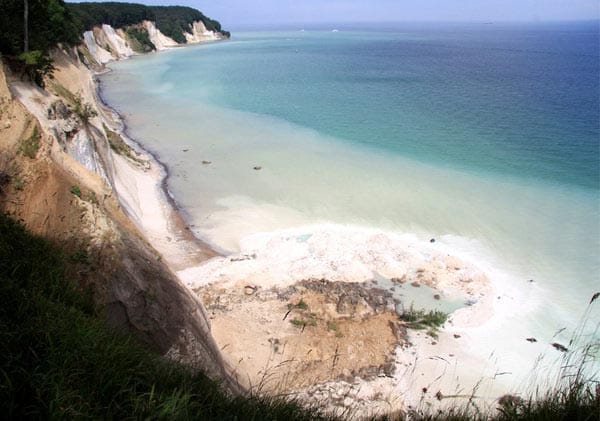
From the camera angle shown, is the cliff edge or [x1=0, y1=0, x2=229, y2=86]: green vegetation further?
[x1=0, y1=0, x2=229, y2=86]: green vegetation

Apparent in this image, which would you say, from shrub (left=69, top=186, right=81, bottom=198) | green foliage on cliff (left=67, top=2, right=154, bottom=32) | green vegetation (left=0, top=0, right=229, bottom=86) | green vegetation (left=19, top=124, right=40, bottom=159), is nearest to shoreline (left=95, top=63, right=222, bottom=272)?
green vegetation (left=0, top=0, right=229, bottom=86)

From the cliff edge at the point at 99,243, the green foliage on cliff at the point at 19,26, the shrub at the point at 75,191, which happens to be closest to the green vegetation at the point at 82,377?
the cliff edge at the point at 99,243

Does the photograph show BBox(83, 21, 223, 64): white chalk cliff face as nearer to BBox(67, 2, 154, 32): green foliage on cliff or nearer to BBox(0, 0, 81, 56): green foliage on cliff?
BBox(67, 2, 154, 32): green foliage on cliff

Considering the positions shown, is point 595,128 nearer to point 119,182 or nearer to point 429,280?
point 429,280

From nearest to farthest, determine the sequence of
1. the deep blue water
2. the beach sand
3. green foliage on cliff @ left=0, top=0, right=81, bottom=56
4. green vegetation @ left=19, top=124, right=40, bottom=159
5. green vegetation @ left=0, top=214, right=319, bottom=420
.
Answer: green vegetation @ left=0, top=214, right=319, bottom=420
green vegetation @ left=19, top=124, right=40, bottom=159
the beach sand
green foliage on cliff @ left=0, top=0, right=81, bottom=56
the deep blue water

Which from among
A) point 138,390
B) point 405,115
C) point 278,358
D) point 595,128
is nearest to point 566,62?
point 595,128

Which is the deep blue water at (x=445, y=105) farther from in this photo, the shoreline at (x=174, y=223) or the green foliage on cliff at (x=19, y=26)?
the green foliage on cliff at (x=19, y=26)
